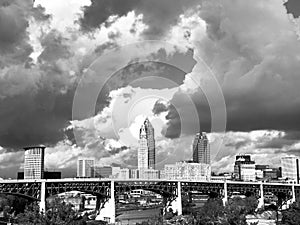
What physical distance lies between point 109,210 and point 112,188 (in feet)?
21.2

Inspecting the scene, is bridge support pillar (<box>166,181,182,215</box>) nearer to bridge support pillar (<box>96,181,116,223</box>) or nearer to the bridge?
the bridge

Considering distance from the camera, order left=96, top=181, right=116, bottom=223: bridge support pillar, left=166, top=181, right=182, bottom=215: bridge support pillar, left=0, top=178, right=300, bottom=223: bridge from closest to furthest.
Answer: left=0, top=178, right=300, bottom=223: bridge < left=96, top=181, right=116, bottom=223: bridge support pillar < left=166, top=181, right=182, bottom=215: bridge support pillar

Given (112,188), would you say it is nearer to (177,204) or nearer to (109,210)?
(109,210)

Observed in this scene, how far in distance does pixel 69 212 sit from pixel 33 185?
4224 cm

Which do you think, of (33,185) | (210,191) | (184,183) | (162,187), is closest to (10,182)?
(33,185)

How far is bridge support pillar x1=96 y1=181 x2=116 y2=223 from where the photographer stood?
140m

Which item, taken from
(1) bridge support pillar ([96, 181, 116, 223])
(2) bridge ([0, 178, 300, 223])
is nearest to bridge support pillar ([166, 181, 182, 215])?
(2) bridge ([0, 178, 300, 223])

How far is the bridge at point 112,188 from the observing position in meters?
124

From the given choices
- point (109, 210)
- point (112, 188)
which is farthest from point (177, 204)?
point (109, 210)

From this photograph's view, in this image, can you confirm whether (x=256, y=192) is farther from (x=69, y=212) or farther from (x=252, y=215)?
(x=69, y=212)

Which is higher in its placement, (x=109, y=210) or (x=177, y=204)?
(x=177, y=204)

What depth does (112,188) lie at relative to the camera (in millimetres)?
144500

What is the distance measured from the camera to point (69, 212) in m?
86.4

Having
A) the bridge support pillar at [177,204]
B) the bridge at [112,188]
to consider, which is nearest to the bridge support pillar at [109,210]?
the bridge at [112,188]
